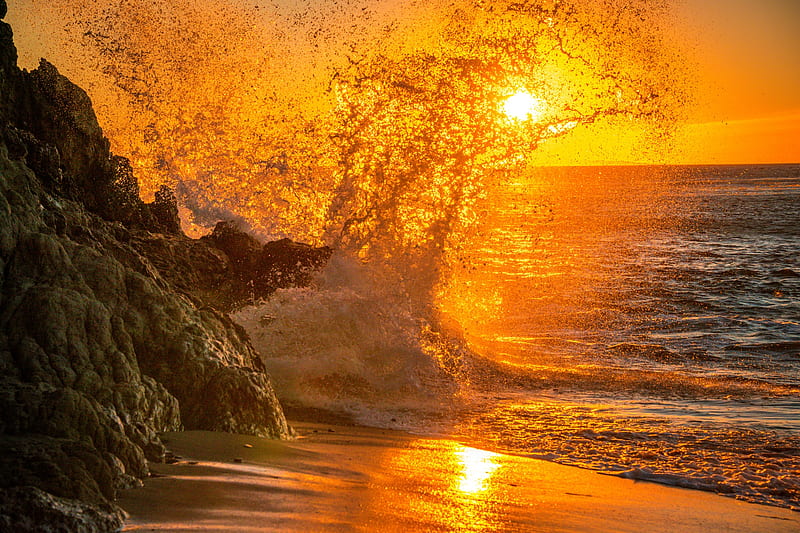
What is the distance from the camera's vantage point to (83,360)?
3783 mm

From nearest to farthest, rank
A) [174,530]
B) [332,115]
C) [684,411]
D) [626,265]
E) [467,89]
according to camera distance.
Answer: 1. [174,530]
2. [684,411]
3. [467,89]
4. [332,115]
5. [626,265]

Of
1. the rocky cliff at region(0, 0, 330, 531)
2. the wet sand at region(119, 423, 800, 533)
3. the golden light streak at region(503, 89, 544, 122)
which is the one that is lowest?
the wet sand at region(119, 423, 800, 533)

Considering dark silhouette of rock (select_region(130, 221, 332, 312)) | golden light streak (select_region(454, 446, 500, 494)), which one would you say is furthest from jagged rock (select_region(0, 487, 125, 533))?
dark silhouette of rock (select_region(130, 221, 332, 312))

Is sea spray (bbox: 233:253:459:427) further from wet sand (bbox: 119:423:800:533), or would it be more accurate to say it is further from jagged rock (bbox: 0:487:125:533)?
jagged rock (bbox: 0:487:125:533)

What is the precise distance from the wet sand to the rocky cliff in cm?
19

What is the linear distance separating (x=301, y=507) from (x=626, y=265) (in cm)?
2523

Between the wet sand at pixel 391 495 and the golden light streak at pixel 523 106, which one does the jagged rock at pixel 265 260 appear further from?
the wet sand at pixel 391 495

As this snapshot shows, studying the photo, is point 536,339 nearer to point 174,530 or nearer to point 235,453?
point 235,453

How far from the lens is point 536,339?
Result: 13641 millimetres

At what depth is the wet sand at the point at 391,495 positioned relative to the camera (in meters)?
3.21

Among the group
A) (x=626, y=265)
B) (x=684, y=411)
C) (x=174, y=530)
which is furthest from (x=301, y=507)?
(x=626, y=265)

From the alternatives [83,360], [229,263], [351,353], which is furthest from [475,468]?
[229,263]

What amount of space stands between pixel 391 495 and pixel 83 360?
1581 mm

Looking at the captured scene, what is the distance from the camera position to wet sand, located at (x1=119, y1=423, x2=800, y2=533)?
3.21m
